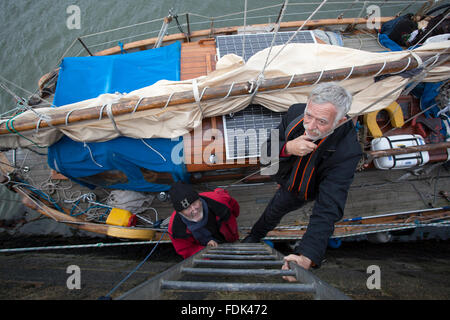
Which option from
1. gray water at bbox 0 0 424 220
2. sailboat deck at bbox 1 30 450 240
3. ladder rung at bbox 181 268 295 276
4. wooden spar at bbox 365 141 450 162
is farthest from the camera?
gray water at bbox 0 0 424 220

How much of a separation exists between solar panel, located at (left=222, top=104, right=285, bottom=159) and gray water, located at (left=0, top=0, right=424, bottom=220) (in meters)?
5.57

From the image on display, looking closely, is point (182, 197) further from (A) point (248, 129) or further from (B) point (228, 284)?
(A) point (248, 129)

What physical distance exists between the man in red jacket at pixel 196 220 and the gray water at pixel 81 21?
22.8ft

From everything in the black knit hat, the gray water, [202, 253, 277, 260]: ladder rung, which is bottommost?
[202, 253, 277, 260]: ladder rung

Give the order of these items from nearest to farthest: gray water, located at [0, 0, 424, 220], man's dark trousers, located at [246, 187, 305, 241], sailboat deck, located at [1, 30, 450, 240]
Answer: man's dark trousers, located at [246, 187, 305, 241]
sailboat deck, located at [1, 30, 450, 240]
gray water, located at [0, 0, 424, 220]

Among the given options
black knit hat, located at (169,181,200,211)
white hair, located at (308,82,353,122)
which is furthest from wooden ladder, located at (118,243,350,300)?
white hair, located at (308,82,353,122)

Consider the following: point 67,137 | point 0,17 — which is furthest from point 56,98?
point 0,17

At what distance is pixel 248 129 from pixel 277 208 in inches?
48.6

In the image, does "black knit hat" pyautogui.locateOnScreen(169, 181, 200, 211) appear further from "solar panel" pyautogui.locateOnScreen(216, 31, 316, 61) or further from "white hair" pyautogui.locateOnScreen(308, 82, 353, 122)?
"solar panel" pyautogui.locateOnScreen(216, 31, 316, 61)

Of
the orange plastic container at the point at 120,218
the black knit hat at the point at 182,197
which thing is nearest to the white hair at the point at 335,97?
the black knit hat at the point at 182,197

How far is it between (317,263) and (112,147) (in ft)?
10.1

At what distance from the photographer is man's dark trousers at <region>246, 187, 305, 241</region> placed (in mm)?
2828

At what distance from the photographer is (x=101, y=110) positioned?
9.45 ft
